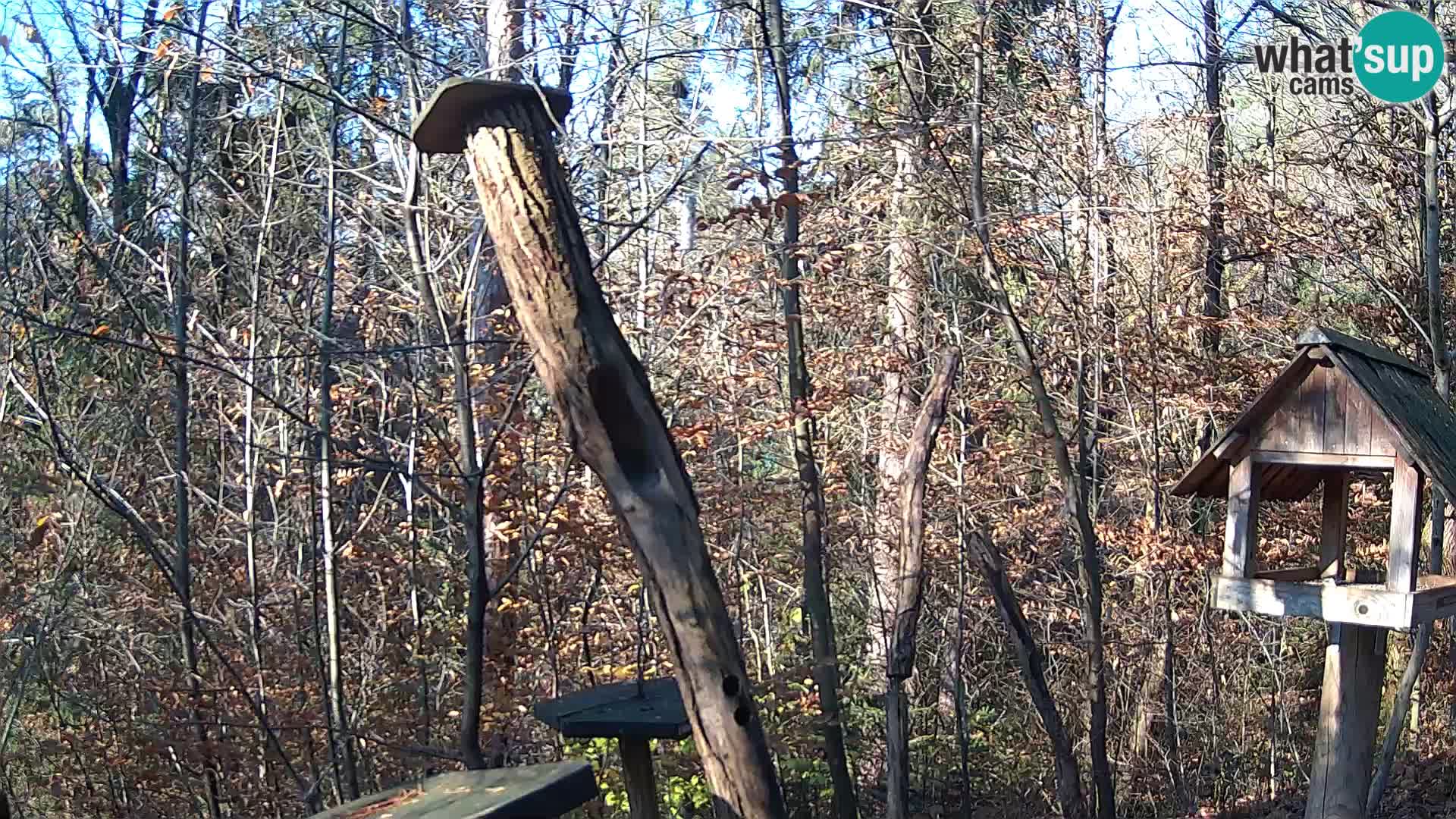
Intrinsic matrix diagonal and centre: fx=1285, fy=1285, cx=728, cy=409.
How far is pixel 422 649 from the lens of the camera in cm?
738

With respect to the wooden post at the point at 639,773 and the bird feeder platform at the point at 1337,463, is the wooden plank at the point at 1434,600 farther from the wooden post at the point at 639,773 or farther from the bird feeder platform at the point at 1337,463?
the wooden post at the point at 639,773

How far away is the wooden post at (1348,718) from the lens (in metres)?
4.81

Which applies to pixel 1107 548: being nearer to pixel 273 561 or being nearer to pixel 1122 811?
pixel 1122 811

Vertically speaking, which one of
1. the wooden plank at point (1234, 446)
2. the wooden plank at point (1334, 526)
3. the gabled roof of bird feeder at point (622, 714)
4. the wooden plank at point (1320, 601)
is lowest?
the gabled roof of bird feeder at point (622, 714)

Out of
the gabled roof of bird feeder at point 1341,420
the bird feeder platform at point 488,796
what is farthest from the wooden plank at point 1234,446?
the bird feeder platform at point 488,796

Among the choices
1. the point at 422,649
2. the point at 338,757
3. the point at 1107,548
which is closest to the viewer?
the point at 338,757

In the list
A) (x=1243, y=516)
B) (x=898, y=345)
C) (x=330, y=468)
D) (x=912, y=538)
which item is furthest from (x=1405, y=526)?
(x=330, y=468)

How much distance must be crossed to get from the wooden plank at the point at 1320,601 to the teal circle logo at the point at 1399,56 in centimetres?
382

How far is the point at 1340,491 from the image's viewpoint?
16.2ft

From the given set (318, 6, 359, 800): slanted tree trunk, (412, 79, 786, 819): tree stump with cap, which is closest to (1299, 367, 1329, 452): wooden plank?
(412, 79, 786, 819): tree stump with cap

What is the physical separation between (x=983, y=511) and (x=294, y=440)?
4.51 m

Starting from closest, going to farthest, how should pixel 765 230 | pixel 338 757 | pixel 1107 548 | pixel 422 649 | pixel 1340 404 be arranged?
pixel 1340 404
pixel 338 757
pixel 422 649
pixel 765 230
pixel 1107 548

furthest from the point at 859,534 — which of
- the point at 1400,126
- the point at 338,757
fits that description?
the point at 1400,126

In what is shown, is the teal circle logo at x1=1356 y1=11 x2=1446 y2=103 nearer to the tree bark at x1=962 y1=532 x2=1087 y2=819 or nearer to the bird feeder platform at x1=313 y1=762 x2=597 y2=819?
the tree bark at x1=962 y1=532 x2=1087 y2=819
